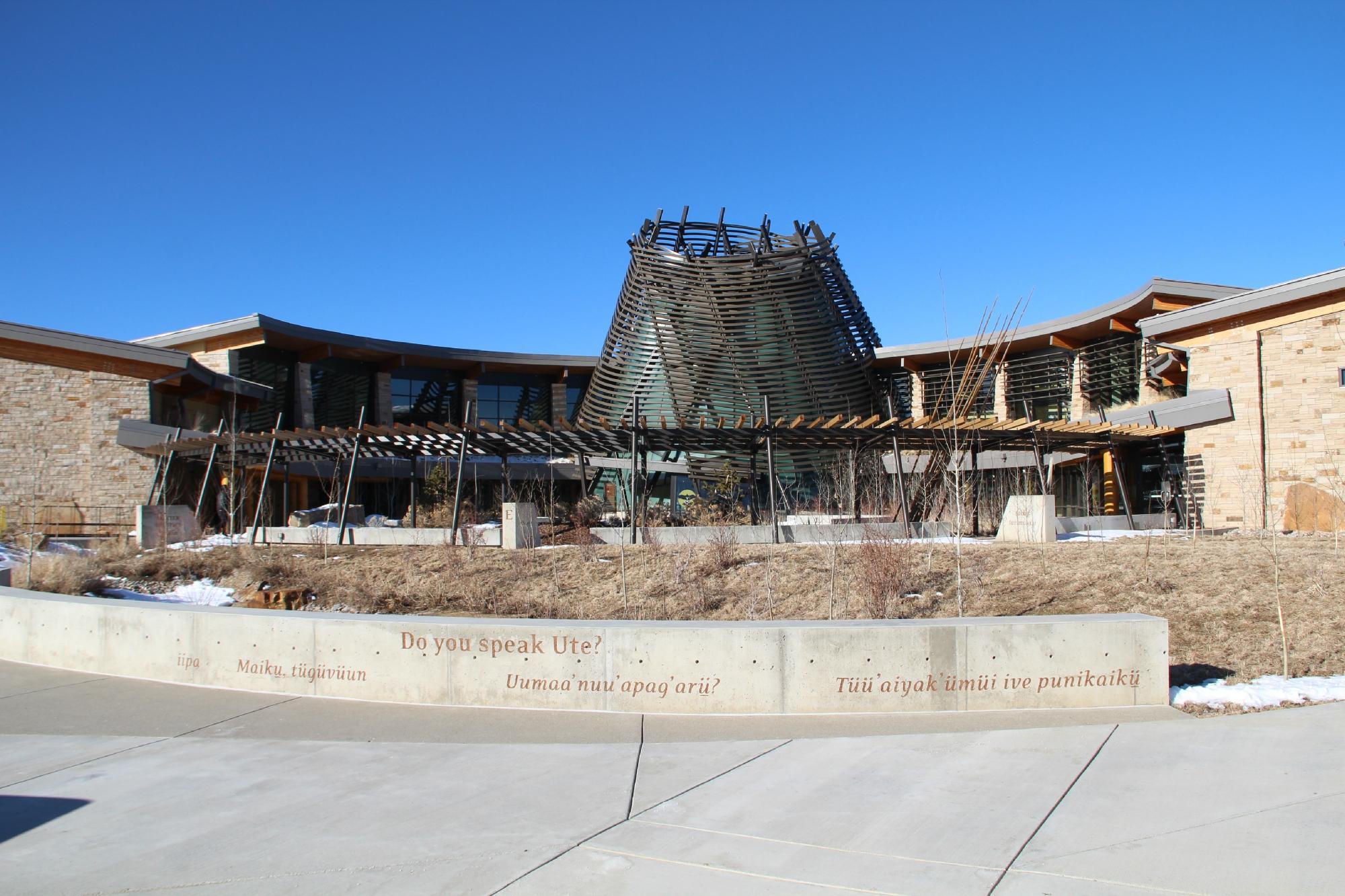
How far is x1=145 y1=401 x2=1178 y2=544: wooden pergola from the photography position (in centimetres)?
2105

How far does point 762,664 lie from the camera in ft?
23.3

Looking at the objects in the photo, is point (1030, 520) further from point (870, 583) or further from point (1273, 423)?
point (1273, 423)

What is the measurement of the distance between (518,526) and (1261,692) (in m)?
15.5

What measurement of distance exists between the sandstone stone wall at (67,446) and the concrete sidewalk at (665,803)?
27.7 meters

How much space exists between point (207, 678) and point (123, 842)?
13.1 ft

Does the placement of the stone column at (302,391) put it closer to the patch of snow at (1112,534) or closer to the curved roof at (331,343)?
the curved roof at (331,343)

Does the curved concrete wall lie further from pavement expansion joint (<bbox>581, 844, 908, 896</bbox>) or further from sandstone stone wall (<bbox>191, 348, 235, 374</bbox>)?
sandstone stone wall (<bbox>191, 348, 235, 374</bbox>)

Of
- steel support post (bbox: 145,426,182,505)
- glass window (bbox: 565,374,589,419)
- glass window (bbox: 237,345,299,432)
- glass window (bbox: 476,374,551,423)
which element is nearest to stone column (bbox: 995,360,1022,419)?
glass window (bbox: 565,374,589,419)

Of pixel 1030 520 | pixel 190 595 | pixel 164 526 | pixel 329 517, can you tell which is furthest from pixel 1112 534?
pixel 164 526

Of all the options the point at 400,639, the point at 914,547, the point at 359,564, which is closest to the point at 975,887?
the point at 400,639

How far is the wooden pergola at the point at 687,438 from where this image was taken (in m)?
21.0

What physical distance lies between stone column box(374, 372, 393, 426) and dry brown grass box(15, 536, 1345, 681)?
24.7 m

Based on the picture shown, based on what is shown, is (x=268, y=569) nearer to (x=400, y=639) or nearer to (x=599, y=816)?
(x=400, y=639)

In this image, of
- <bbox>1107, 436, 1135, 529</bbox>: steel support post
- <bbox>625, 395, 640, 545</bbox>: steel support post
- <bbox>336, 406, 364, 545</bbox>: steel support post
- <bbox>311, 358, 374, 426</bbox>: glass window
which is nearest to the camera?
<bbox>625, 395, 640, 545</bbox>: steel support post
